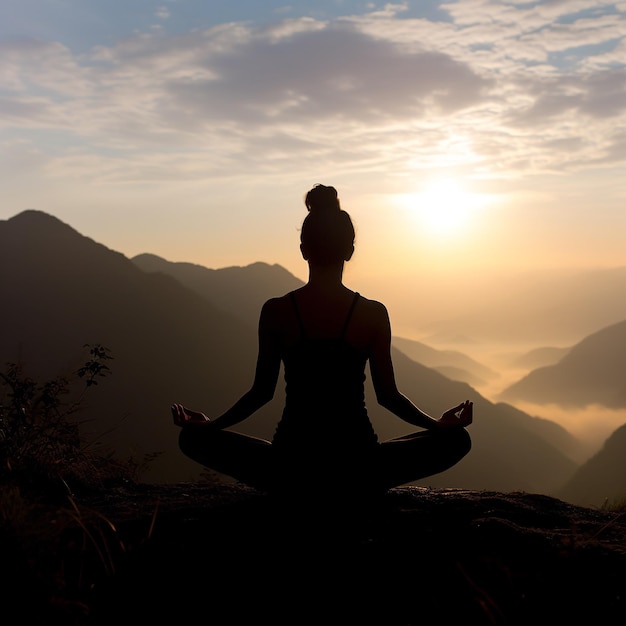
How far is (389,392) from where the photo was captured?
5.47 m

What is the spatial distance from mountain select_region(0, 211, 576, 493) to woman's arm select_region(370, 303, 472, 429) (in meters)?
61.7

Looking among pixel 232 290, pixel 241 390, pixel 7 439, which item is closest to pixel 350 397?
pixel 7 439

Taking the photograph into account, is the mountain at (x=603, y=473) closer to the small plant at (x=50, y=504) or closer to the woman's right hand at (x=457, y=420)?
the small plant at (x=50, y=504)

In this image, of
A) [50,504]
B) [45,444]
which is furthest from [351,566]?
[45,444]

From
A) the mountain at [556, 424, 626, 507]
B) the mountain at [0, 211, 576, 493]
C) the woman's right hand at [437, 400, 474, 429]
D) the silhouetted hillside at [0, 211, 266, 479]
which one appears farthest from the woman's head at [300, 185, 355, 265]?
the mountain at [556, 424, 626, 507]

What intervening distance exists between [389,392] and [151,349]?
335 ft

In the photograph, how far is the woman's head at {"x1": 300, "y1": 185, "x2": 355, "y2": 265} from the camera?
511cm

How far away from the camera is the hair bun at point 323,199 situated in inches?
205

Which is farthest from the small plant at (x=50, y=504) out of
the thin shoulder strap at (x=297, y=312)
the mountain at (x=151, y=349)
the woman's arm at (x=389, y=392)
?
the mountain at (x=151, y=349)

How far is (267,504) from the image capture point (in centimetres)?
570

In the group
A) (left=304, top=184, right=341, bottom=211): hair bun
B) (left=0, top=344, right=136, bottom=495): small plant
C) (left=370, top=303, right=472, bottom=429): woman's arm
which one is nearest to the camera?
(left=304, top=184, right=341, bottom=211): hair bun

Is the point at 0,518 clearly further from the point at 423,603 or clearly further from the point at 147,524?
the point at 423,603

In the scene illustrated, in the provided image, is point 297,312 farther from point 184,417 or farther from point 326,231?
point 184,417

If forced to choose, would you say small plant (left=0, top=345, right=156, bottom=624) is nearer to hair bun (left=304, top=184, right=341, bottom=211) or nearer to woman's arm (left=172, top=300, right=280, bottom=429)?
woman's arm (left=172, top=300, right=280, bottom=429)
